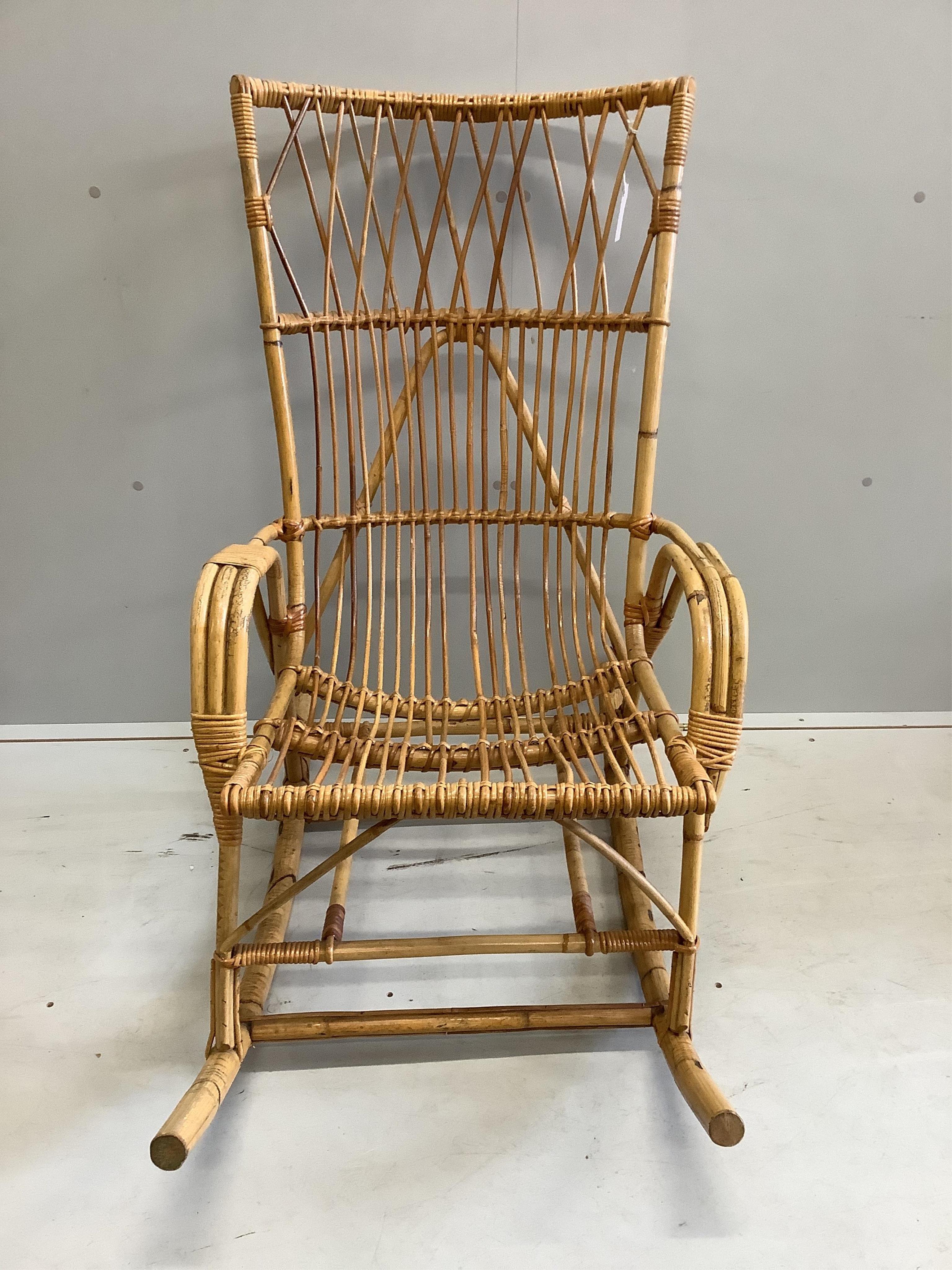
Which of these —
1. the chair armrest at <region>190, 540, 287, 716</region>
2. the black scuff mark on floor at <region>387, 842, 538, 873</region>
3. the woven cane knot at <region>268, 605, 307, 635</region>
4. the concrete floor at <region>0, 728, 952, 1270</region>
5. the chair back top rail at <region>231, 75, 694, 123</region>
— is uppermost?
the chair back top rail at <region>231, 75, 694, 123</region>

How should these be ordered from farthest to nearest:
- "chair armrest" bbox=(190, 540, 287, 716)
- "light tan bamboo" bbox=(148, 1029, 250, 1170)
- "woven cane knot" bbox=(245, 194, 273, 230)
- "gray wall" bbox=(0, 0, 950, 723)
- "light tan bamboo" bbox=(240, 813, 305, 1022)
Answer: "gray wall" bbox=(0, 0, 950, 723) < "woven cane knot" bbox=(245, 194, 273, 230) < "light tan bamboo" bbox=(240, 813, 305, 1022) < "chair armrest" bbox=(190, 540, 287, 716) < "light tan bamboo" bbox=(148, 1029, 250, 1170)

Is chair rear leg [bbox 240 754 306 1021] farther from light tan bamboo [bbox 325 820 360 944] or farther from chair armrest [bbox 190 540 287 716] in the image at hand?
chair armrest [bbox 190 540 287 716]

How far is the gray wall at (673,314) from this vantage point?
1450mm

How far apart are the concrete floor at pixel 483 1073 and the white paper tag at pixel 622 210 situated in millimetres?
1069

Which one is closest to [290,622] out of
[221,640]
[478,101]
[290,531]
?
[290,531]

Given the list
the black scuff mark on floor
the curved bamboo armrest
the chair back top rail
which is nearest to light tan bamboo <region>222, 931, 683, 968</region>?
the curved bamboo armrest

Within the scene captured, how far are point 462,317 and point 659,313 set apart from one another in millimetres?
302

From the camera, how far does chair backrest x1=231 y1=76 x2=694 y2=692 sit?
4.26 ft

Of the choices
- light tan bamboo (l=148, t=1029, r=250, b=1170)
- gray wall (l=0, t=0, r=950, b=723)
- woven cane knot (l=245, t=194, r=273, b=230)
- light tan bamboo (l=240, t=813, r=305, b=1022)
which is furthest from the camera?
gray wall (l=0, t=0, r=950, b=723)

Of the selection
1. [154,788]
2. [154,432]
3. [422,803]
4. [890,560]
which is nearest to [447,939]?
[422,803]

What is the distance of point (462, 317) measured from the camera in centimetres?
137

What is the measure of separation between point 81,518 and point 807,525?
56.7 inches

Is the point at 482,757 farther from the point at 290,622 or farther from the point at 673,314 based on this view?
the point at 673,314

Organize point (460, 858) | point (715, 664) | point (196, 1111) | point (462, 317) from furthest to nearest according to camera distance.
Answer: point (460, 858) < point (462, 317) < point (715, 664) < point (196, 1111)
